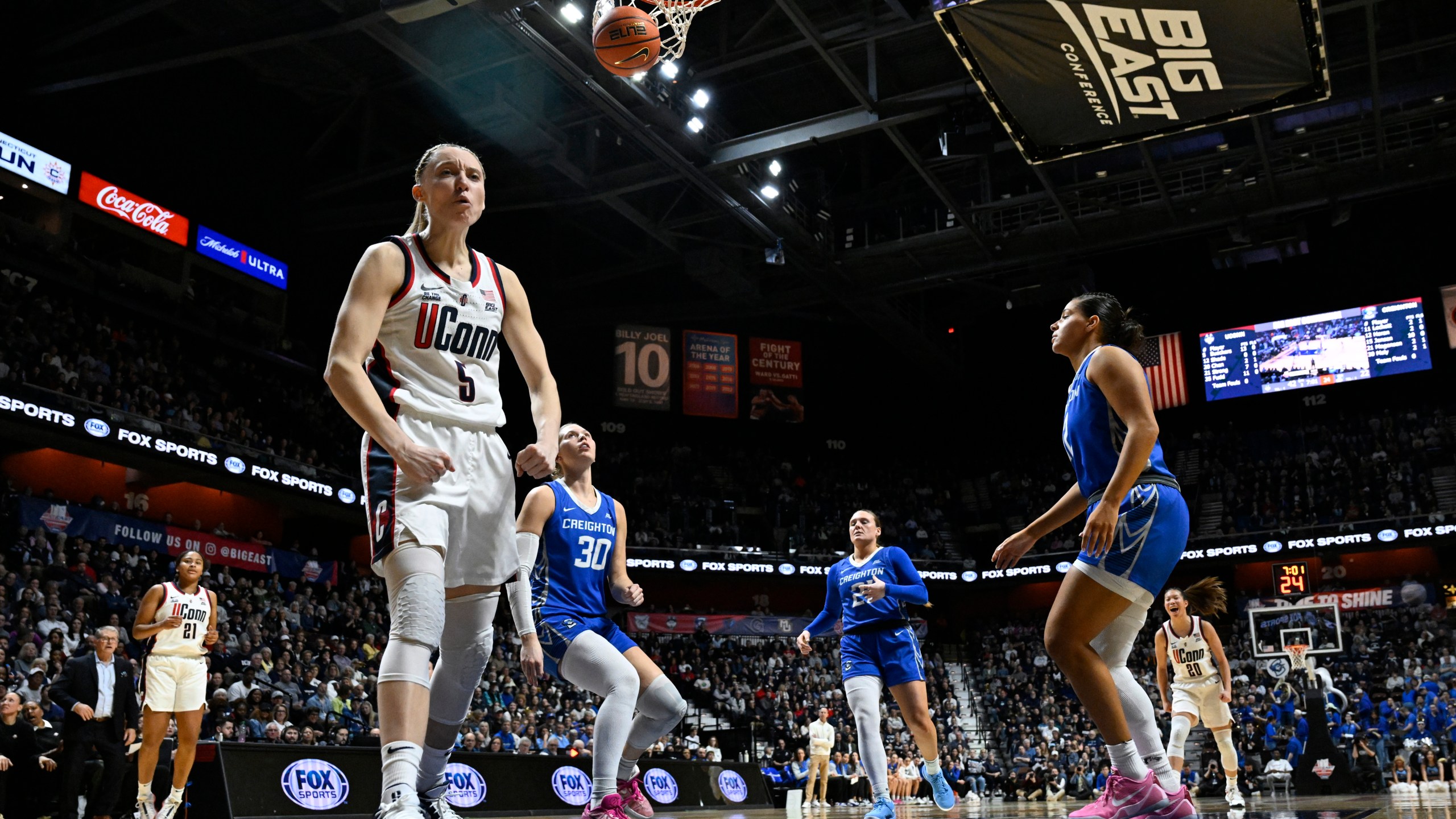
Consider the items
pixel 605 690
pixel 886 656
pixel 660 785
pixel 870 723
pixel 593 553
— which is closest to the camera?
pixel 605 690

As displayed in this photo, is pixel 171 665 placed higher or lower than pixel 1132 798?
higher

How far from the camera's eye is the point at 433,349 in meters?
3.65

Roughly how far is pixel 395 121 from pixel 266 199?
398cm

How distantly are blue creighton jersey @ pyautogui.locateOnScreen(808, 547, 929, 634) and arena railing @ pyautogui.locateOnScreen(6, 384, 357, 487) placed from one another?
661 inches

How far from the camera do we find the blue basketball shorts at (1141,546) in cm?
433

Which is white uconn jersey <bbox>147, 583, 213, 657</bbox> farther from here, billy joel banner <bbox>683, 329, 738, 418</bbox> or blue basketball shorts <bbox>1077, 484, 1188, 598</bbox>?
billy joel banner <bbox>683, 329, 738, 418</bbox>

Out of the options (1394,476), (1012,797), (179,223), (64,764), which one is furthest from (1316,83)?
(1394,476)

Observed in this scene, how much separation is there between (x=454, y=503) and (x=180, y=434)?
66.7 feet

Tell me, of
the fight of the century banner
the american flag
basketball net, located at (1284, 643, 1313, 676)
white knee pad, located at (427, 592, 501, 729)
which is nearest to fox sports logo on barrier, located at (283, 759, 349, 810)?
white knee pad, located at (427, 592, 501, 729)

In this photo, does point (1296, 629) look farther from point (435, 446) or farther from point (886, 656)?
point (435, 446)

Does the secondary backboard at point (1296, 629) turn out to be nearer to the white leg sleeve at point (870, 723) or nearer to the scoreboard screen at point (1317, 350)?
the scoreboard screen at point (1317, 350)

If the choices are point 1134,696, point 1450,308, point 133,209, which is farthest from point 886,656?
point 1450,308

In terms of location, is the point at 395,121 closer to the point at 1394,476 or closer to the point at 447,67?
the point at 447,67

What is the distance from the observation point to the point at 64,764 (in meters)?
9.20
